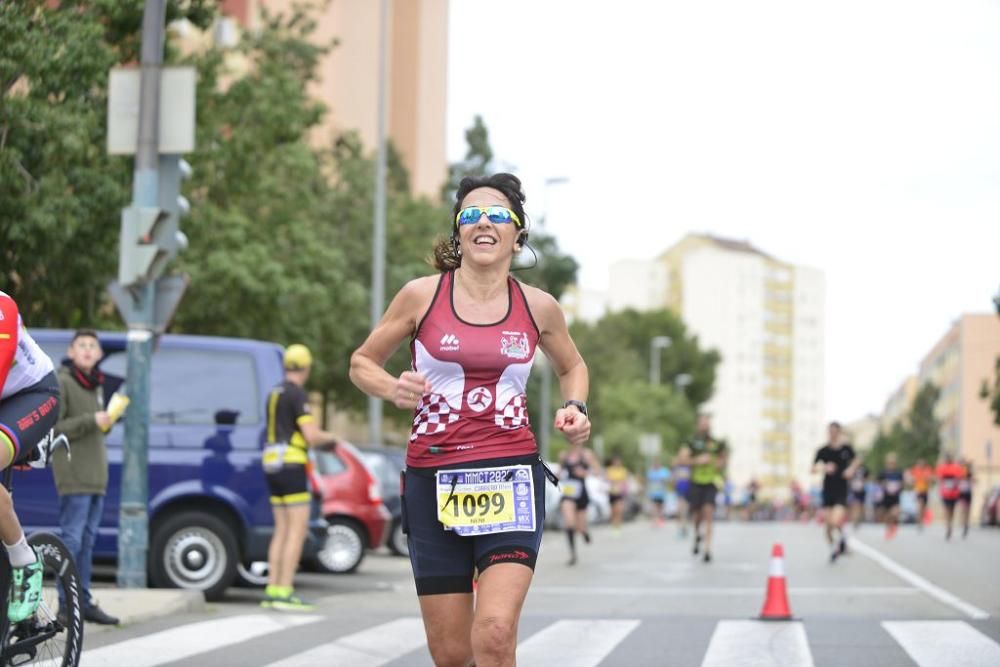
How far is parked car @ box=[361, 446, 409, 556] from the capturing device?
68.3 feet

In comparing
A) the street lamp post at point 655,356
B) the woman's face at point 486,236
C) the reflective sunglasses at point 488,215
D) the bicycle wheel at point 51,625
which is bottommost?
the bicycle wheel at point 51,625

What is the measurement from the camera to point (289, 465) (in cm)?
1237

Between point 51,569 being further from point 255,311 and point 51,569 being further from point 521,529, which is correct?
A: point 255,311

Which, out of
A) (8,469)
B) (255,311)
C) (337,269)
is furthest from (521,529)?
(337,269)

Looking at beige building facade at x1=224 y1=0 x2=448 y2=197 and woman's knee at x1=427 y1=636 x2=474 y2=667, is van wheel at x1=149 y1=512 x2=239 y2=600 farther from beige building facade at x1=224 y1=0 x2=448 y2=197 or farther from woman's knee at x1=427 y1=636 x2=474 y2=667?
beige building facade at x1=224 y1=0 x2=448 y2=197

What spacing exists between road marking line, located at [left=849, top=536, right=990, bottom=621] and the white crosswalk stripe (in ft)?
4.81

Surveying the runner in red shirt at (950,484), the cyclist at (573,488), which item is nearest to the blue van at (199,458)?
the cyclist at (573,488)

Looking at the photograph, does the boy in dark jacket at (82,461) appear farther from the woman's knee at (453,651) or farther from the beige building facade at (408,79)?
the beige building facade at (408,79)

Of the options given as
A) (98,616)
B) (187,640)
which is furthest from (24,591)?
(98,616)

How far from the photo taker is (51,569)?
22.6 feet

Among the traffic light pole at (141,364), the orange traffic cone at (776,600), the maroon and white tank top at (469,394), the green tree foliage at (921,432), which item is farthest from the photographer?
the green tree foliage at (921,432)

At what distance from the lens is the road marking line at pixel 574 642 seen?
9.22 m

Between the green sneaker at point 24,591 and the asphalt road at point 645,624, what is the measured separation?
7.37ft

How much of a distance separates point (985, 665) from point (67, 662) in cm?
480
